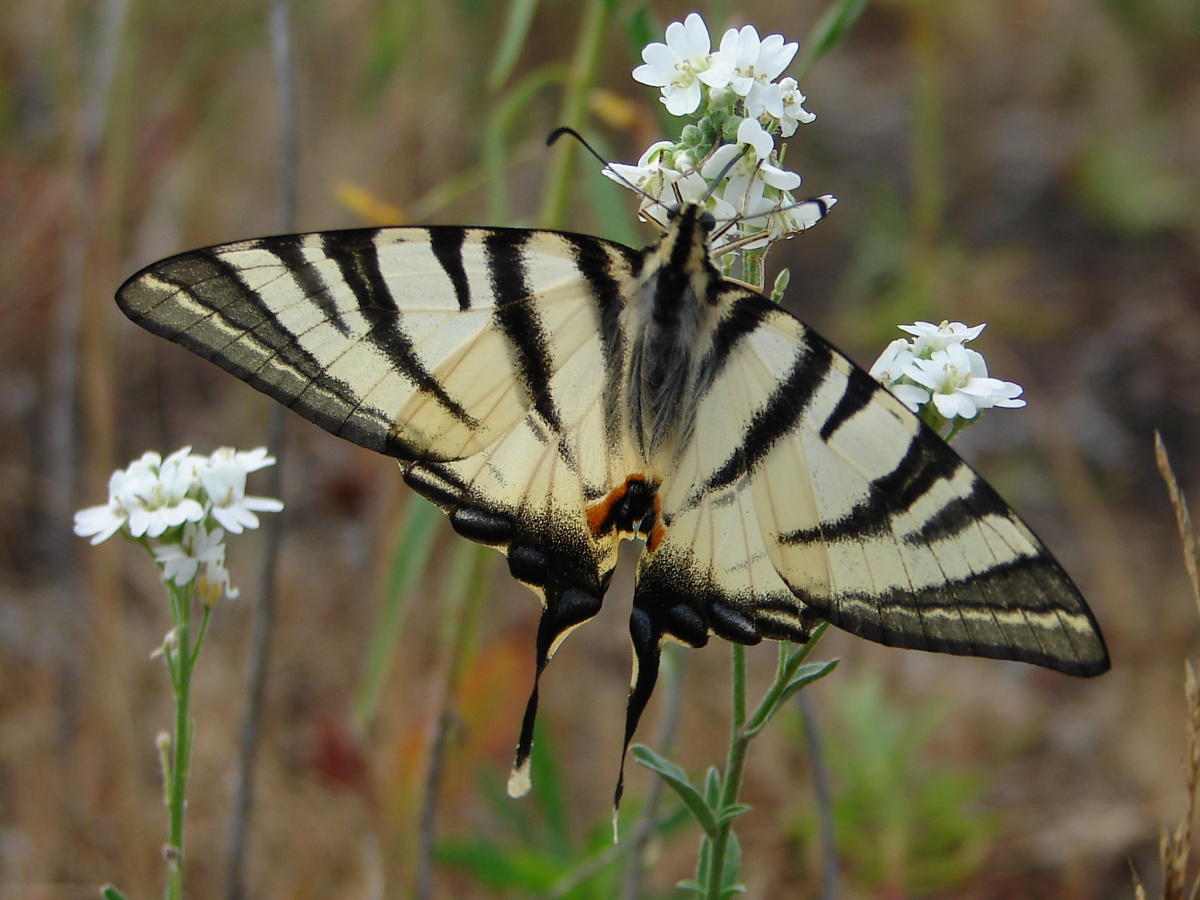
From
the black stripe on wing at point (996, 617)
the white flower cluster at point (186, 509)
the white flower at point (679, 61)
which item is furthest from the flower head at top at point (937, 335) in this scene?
the white flower cluster at point (186, 509)

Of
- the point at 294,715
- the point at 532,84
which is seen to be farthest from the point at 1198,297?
the point at 294,715

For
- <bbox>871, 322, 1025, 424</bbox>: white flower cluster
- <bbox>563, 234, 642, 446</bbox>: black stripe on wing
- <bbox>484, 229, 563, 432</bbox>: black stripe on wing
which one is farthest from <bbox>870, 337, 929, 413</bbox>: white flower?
<bbox>484, 229, 563, 432</bbox>: black stripe on wing

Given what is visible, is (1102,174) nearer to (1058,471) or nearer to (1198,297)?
(1198,297)

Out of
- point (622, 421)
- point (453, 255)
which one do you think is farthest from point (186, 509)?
point (622, 421)

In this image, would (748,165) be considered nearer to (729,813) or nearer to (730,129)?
(730,129)

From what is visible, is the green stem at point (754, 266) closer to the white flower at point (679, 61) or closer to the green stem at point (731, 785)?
the white flower at point (679, 61)
